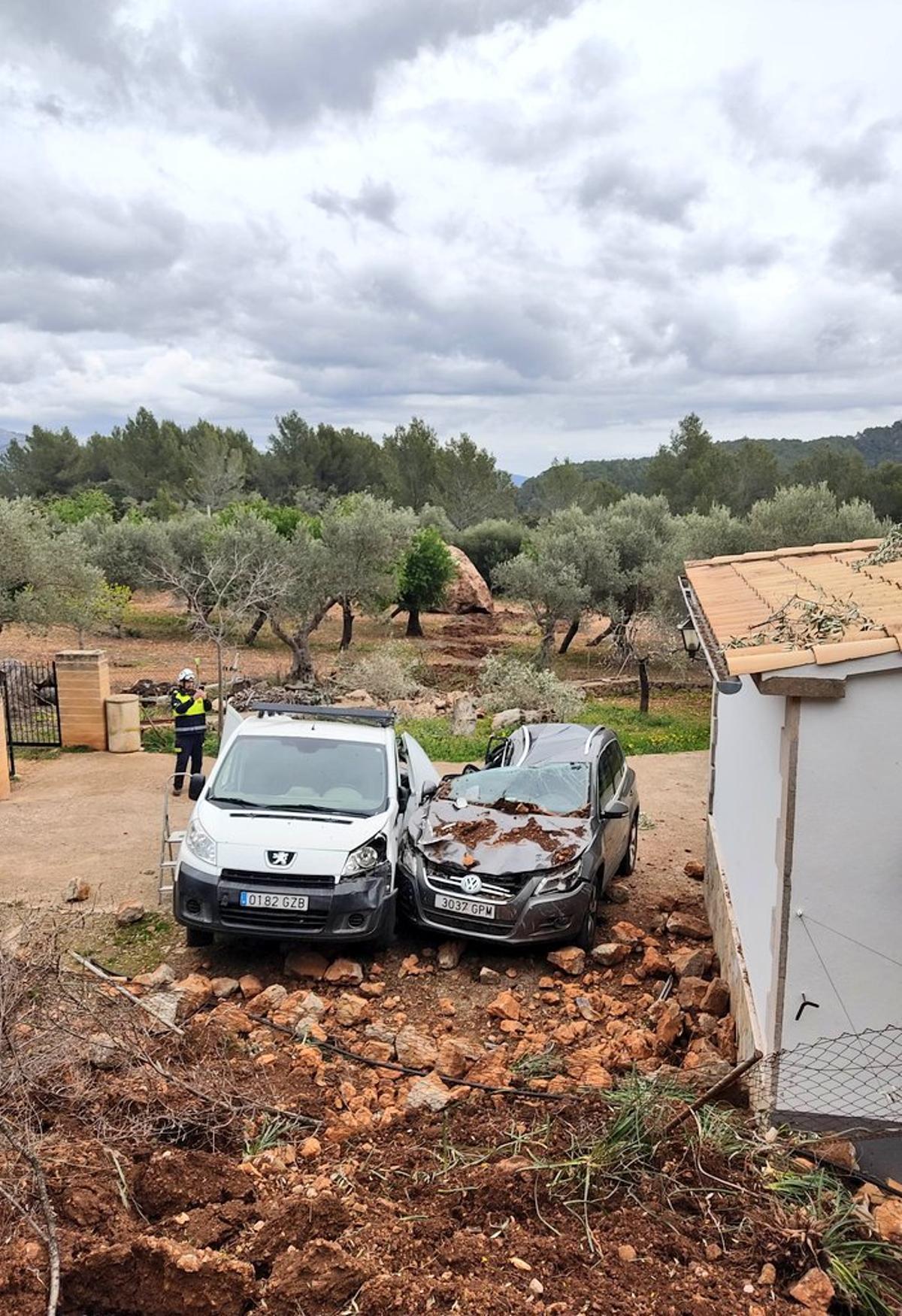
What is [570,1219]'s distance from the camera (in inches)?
147

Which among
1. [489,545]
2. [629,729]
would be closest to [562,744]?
[629,729]

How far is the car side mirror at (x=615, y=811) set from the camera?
7824mm

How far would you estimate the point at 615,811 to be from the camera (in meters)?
7.86

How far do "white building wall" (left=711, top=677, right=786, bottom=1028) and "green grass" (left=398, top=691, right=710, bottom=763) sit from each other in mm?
→ 7595

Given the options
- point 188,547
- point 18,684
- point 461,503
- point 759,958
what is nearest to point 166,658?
point 188,547

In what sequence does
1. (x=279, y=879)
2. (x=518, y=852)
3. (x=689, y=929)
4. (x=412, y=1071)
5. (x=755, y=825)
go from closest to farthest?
(x=412, y=1071), (x=755, y=825), (x=279, y=879), (x=518, y=852), (x=689, y=929)

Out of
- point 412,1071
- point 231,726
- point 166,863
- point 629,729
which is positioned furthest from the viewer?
point 629,729

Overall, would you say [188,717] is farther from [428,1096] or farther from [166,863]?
[428,1096]

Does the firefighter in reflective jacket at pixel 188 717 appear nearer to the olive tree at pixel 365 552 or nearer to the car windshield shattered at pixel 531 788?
the car windshield shattered at pixel 531 788

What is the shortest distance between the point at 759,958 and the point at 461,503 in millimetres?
55747

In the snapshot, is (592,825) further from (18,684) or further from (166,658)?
(166,658)

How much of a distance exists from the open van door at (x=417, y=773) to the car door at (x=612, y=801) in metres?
1.56

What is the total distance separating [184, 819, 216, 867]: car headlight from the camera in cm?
690

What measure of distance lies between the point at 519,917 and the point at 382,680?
49.3 feet
